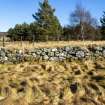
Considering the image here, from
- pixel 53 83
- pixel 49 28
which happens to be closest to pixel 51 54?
pixel 53 83

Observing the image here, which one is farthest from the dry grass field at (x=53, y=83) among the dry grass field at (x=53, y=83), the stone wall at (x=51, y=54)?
the stone wall at (x=51, y=54)

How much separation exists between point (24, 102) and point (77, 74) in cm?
482

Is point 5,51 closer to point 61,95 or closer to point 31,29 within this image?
point 61,95

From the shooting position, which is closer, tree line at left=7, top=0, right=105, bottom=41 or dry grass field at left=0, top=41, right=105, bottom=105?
dry grass field at left=0, top=41, right=105, bottom=105

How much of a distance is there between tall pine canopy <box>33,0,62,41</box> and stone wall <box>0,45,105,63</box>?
77.6ft

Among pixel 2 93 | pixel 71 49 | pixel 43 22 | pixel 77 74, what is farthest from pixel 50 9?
pixel 2 93

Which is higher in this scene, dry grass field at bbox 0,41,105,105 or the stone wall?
the stone wall

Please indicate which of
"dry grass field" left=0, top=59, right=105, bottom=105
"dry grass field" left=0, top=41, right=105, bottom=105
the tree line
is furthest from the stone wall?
the tree line

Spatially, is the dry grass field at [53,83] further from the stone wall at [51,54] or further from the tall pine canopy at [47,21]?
the tall pine canopy at [47,21]

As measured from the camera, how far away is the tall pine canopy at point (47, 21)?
44841 mm

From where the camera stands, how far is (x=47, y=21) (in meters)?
46.1

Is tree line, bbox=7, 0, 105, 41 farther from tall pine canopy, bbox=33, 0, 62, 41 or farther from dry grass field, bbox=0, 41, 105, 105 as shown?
dry grass field, bbox=0, 41, 105, 105

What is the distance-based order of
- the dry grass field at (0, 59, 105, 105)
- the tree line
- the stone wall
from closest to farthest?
1. the dry grass field at (0, 59, 105, 105)
2. the stone wall
3. the tree line

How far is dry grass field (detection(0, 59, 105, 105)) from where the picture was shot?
13.8 metres
